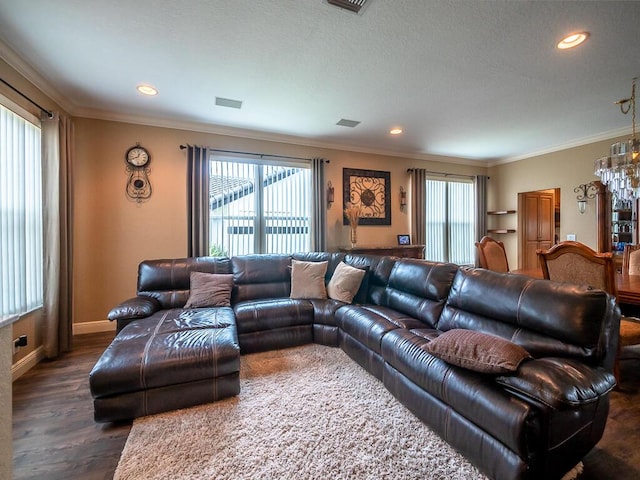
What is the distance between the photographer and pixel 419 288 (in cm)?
252

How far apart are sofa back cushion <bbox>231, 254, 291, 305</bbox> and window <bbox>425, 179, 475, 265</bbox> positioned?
3263 millimetres

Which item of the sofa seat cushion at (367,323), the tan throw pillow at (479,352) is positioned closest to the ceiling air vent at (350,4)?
the tan throw pillow at (479,352)

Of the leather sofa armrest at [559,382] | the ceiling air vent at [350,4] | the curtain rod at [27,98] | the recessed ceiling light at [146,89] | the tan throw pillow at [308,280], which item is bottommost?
the leather sofa armrest at [559,382]

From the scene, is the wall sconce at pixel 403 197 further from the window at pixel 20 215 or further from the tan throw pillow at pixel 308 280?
the window at pixel 20 215

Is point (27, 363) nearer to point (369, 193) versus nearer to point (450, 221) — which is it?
point (369, 193)

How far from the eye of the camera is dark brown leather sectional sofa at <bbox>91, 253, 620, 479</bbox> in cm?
122

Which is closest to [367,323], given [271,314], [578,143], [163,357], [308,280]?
[271,314]

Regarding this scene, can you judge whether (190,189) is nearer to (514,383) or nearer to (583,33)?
(514,383)

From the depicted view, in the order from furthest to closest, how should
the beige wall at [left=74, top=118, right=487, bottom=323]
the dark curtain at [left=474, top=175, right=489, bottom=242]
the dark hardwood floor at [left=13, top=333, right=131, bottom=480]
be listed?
the dark curtain at [left=474, top=175, right=489, bottom=242] < the beige wall at [left=74, top=118, right=487, bottom=323] < the dark hardwood floor at [left=13, top=333, right=131, bottom=480]

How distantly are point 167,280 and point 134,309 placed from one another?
0.55 metres

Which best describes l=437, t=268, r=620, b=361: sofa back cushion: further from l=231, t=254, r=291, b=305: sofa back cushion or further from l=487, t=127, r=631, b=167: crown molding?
l=487, t=127, r=631, b=167: crown molding

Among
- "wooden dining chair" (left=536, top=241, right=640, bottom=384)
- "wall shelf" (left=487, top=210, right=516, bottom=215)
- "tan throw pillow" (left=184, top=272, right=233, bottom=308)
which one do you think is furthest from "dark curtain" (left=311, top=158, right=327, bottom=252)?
"wall shelf" (left=487, top=210, right=516, bottom=215)

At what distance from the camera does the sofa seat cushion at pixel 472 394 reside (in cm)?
117

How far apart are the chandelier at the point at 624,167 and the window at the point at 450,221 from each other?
8.48ft
